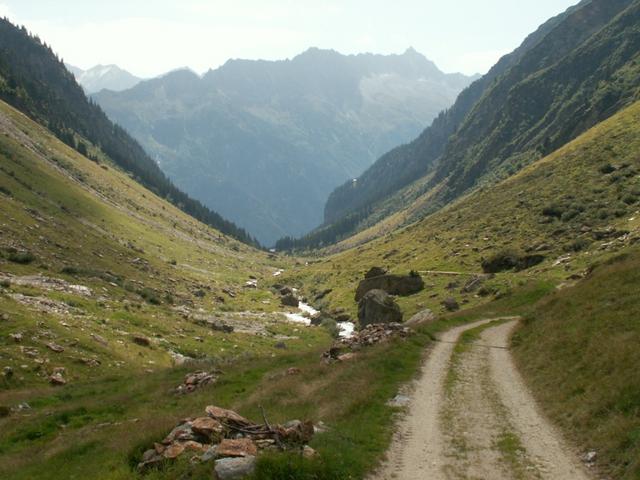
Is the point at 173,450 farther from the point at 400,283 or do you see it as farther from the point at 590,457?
the point at 400,283

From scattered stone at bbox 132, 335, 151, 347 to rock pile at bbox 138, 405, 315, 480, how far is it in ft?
87.1

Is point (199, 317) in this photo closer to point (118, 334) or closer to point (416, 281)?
point (118, 334)

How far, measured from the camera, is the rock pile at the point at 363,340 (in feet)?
105

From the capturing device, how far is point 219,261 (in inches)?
5837

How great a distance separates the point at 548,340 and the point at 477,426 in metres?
12.6

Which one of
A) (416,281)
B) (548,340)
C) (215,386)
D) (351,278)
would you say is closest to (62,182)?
(351,278)

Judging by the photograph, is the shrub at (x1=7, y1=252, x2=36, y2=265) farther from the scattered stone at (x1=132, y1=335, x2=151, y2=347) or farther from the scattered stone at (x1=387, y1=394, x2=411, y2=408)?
the scattered stone at (x1=387, y1=394, x2=411, y2=408)

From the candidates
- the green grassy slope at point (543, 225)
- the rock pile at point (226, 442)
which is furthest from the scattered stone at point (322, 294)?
the rock pile at point (226, 442)

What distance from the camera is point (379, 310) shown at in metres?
58.1

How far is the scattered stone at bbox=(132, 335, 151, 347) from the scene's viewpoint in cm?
4166

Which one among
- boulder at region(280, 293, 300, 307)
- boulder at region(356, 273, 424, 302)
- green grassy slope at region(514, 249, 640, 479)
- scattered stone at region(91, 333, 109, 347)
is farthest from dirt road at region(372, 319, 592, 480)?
boulder at region(280, 293, 300, 307)

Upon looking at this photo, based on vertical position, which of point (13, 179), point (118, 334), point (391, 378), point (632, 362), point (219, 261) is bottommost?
point (219, 261)

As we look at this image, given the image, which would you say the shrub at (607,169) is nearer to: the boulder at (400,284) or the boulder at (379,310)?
the boulder at (400,284)

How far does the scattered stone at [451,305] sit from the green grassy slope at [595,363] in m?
23.9
